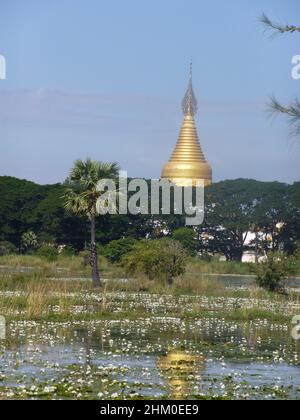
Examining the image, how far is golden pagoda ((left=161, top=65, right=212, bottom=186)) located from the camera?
408ft

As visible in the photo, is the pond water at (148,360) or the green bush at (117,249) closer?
the pond water at (148,360)

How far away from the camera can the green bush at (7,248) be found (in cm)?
6654

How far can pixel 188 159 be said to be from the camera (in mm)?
127312

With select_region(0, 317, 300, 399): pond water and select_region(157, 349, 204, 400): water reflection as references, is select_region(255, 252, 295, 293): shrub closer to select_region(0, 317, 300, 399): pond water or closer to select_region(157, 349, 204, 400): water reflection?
select_region(0, 317, 300, 399): pond water

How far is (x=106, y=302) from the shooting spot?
1298 inches

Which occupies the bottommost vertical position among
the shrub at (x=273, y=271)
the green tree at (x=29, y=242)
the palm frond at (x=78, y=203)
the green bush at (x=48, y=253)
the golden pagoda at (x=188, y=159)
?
the shrub at (x=273, y=271)

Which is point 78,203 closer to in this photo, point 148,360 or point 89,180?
point 89,180

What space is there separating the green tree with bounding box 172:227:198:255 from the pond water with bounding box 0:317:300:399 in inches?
1715

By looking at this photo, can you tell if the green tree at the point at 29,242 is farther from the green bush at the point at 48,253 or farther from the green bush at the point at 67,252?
the green bush at the point at 48,253

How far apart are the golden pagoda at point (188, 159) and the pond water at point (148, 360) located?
91.3 m

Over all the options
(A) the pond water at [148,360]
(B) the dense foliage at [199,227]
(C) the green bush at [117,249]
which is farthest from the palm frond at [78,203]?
(B) the dense foliage at [199,227]

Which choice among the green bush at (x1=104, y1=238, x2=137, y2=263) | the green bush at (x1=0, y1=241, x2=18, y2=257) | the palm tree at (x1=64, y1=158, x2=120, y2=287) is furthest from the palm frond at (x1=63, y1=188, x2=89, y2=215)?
the green bush at (x1=0, y1=241, x2=18, y2=257)
